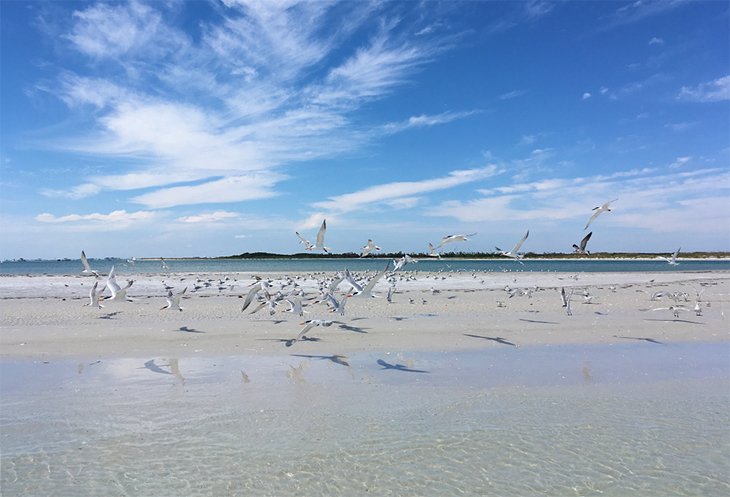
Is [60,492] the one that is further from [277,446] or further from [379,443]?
[379,443]

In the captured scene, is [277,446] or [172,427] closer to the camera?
[277,446]

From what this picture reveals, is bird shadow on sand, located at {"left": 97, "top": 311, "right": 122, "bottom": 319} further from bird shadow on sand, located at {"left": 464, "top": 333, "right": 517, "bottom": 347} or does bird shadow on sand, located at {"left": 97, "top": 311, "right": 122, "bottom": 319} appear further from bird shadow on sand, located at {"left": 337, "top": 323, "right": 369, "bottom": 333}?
bird shadow on sand, located at {"left": 464, "top": 333, "right": 517, "bottom": 347}

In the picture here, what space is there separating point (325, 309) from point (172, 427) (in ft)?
40.7

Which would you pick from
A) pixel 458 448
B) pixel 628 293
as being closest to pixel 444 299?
pixel 628 293

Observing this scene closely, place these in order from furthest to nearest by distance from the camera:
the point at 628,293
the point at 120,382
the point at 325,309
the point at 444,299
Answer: the point at 628,293 → the point at 444,299 → the point at 325,309 → the point at 120,382

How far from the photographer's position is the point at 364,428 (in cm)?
664

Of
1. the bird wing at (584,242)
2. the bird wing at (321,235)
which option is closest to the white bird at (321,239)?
the bird wing at (321,235)

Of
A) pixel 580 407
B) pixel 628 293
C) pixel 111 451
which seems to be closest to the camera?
pixel 111 451

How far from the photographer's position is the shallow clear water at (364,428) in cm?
523

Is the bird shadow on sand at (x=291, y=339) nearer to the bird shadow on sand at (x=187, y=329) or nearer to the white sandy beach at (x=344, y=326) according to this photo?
the white sandy beach at (x=344, y=326)

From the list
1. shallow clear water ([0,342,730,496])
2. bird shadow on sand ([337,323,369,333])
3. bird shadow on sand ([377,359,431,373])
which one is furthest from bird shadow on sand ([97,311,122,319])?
bird shadow on sand ([377,359,431,373])

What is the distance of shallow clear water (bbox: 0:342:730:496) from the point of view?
523 centimetres

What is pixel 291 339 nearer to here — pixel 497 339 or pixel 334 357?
pixel 334 357

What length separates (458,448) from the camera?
601 cm
